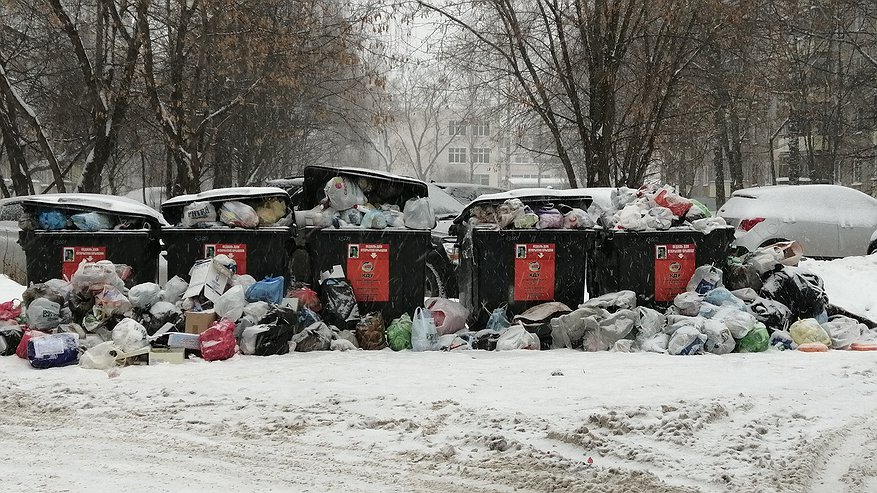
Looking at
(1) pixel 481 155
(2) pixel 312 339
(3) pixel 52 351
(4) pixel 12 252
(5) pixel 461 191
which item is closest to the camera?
(3) pixel 52 351

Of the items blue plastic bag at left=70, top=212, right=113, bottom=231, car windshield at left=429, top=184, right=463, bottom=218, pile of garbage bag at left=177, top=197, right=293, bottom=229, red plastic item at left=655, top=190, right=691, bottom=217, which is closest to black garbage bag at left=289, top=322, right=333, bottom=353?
pile of garbage bag at left=177, top=197, right=293, bottom=229

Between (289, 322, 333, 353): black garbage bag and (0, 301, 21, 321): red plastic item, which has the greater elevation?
(0, 301, 21, 321): red plastic item

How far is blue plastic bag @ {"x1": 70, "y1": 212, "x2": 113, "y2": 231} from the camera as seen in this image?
761 centimetres

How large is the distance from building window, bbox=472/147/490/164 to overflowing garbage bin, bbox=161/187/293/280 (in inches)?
2803

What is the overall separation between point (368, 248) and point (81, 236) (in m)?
2.66

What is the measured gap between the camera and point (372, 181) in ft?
26.7

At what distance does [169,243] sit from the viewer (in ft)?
25.1

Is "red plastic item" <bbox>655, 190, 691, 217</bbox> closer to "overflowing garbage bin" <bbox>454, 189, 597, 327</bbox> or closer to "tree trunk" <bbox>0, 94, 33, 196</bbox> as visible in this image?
"overflowing garbage bin" <bbox>454, 189, 597, 327</bbox>

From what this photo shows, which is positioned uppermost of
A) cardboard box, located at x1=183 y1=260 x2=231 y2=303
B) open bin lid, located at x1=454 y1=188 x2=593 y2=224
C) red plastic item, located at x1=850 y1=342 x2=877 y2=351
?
open bin lid, located at x1=454 y1=188 x2=593 y2=224

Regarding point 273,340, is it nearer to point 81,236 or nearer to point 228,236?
point 228,236

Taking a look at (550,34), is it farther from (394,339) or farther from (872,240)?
(394,339)

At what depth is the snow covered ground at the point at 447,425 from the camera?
4.02 meters

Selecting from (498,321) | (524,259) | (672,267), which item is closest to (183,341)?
(498,321)

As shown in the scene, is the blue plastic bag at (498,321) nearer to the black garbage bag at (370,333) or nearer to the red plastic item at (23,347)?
the black garbage bag at (370,333)
